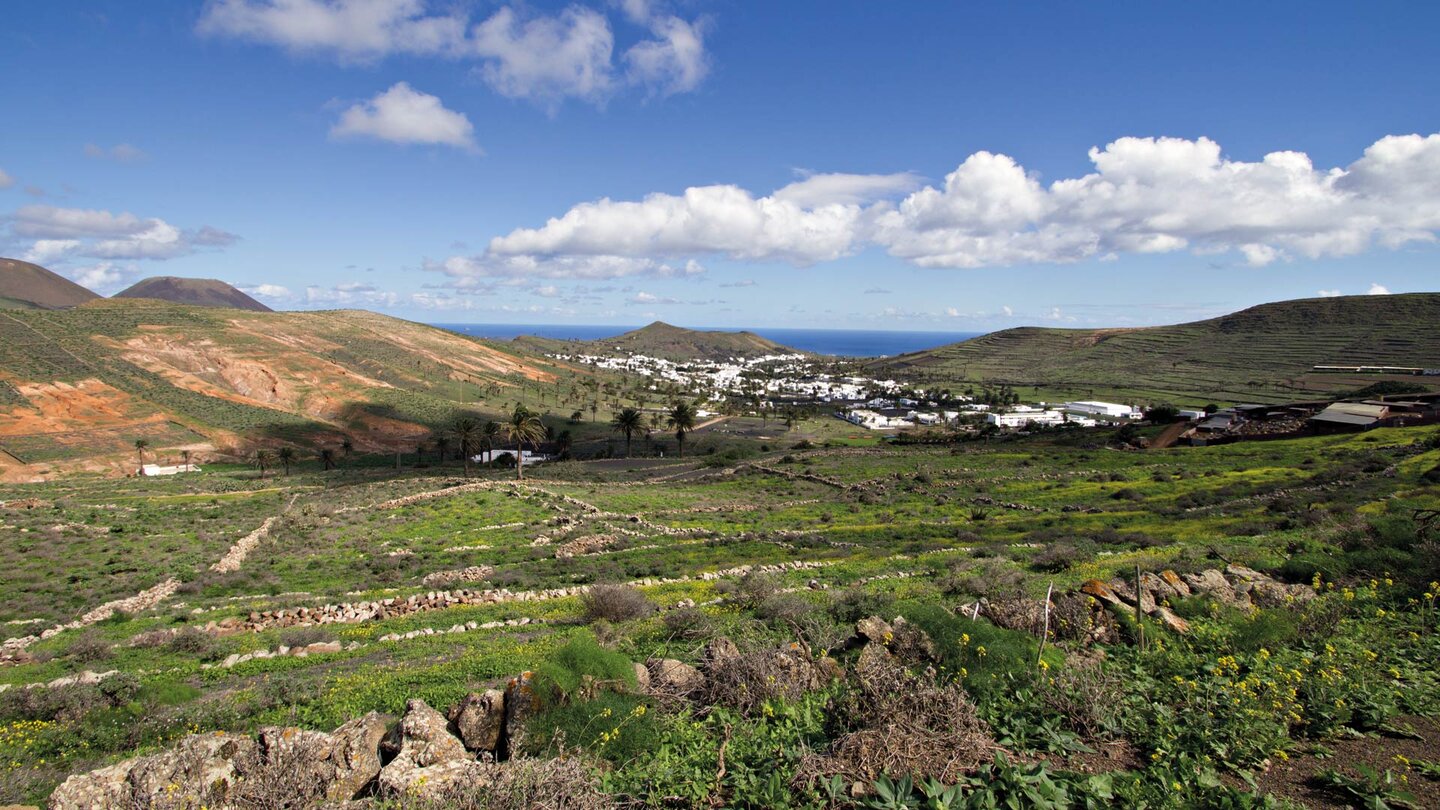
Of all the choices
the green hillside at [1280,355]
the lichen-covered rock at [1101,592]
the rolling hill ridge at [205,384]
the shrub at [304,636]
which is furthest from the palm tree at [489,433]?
the green hillside at [1280,355]

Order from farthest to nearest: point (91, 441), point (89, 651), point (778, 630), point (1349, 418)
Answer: point (91, 441), point (1349, 418), point (89, 651), point (778, 630)

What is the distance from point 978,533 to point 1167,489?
18097mm

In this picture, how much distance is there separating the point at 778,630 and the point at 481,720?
17.4ft

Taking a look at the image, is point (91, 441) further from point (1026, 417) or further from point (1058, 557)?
point (1026, 417)

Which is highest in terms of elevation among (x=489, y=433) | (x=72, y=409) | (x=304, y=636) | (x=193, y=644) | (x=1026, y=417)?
(x=72, y=409)

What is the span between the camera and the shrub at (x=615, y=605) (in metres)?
13.8

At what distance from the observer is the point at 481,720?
22.5 ft

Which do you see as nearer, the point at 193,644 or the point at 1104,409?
the point at 193,644

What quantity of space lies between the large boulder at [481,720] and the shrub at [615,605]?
666 cm

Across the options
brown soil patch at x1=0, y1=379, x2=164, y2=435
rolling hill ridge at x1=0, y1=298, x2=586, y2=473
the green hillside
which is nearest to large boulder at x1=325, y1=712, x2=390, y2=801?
rolling hill ridge at x1=0, y1=298, x2=586, y2=473

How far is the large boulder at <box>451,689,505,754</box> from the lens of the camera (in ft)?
22.2

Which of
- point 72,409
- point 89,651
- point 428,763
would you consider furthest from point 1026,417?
point 72,409

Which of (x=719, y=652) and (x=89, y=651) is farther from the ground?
(x=719, y=652)

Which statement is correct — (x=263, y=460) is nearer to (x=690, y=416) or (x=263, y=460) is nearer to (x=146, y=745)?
(x=690, y=416)
